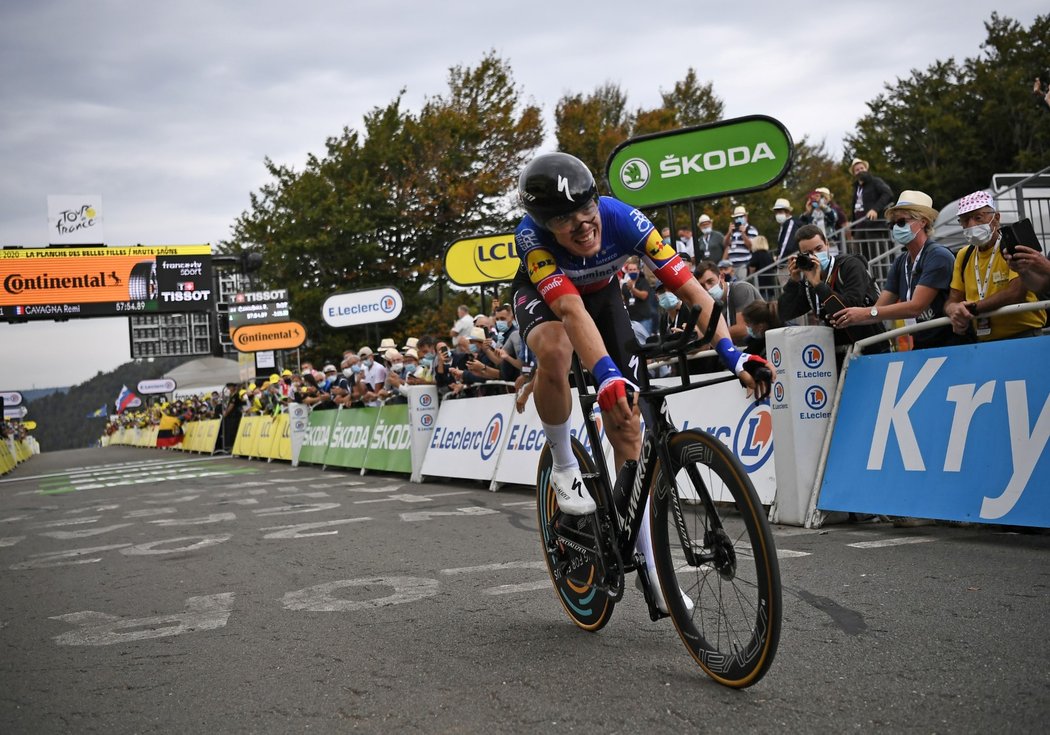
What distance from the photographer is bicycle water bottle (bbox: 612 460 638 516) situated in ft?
12.9

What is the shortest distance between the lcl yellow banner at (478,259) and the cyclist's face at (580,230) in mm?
15779

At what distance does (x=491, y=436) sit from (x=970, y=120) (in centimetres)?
2954

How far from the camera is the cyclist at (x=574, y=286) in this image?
3.91 meters

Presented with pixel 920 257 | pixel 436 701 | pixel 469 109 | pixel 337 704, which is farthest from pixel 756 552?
pixel 469 109

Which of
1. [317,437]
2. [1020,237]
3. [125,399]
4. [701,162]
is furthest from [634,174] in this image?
[125,399]

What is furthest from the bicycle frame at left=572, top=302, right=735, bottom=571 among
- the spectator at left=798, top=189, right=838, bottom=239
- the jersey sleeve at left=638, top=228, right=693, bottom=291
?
the spectator at left=798, top=189, right=838, bottom=239

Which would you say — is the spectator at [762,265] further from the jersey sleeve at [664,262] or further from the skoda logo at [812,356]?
the jersey sleeve at [664,262]

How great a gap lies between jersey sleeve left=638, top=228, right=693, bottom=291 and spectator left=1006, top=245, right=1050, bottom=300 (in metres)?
3.41

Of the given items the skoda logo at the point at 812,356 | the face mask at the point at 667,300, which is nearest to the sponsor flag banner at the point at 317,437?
the face mask at the point at 667,300

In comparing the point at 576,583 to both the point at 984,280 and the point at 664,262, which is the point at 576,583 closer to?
the point at 664,262

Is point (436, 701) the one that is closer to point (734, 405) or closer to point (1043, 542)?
point (1043, 542)

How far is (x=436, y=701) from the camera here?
11.3ft

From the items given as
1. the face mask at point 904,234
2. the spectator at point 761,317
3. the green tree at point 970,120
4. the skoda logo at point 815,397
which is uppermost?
the green tree at point 970,120

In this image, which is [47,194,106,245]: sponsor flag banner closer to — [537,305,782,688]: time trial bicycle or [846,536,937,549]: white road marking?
[846,536,937,549]: white road marking
